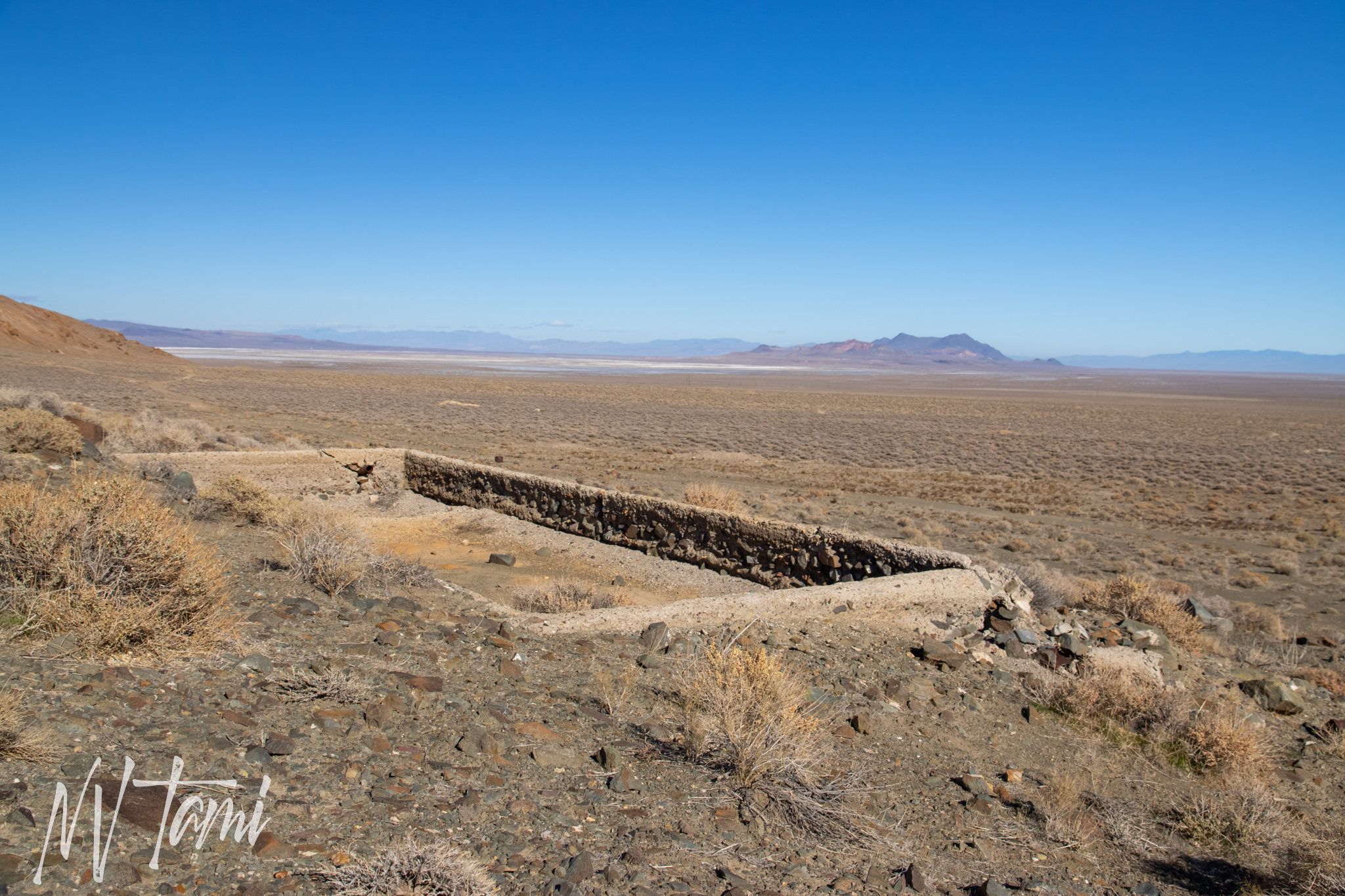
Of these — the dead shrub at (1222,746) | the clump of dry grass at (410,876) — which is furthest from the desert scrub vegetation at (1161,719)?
the clump of dry grass at (410,876)

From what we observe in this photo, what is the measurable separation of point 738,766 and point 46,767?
2.96 meters

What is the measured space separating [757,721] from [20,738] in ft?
10.7

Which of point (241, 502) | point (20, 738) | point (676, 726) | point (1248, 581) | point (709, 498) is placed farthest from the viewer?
point (709, 498)

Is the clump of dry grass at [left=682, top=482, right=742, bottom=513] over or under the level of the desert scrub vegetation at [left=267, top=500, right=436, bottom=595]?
under

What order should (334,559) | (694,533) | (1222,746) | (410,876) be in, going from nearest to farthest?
(410,876) → (1222,746) → (334,559) → (694,533)

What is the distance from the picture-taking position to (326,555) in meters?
6.72

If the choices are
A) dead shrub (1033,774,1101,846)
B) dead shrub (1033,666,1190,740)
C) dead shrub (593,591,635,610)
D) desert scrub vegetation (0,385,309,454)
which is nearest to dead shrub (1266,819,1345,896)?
dead shrub (1033,774,1101,846)

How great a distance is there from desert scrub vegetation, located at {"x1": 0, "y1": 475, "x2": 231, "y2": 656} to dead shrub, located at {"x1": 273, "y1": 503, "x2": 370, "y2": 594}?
4.99ft

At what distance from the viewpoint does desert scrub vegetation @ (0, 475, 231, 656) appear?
4266 millimetres

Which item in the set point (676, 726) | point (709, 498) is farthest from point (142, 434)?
point (676, 726)

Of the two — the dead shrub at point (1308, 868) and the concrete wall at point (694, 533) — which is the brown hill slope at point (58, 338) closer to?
the concrete wall at point (694, 533)

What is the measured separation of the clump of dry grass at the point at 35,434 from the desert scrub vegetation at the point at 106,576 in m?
6.70

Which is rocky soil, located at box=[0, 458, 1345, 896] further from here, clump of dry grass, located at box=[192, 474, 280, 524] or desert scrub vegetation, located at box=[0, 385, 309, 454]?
desert scrub vegetation, located at box=[0, 385, 309, 454]

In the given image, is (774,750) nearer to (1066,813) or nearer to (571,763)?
(571,763)
